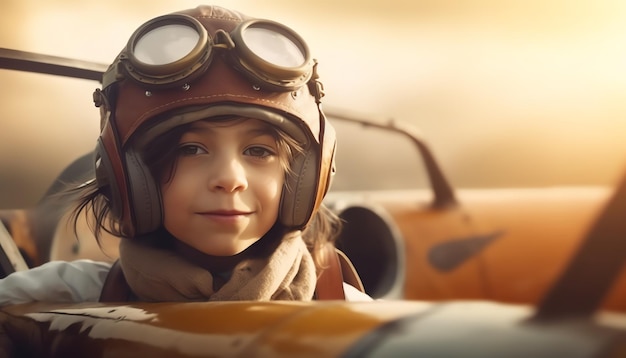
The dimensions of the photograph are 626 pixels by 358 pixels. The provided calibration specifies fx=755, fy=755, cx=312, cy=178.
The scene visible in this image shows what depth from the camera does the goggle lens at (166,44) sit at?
39.7 inches

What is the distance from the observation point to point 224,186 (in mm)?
967

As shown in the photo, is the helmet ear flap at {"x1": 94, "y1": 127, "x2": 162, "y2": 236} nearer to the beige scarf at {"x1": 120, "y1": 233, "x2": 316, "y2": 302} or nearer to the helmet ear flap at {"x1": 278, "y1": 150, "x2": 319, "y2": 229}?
the beige scarf at {"x1": 120, "y1": 233, "x2": 316, "y2": 302}

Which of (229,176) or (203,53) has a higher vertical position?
(203,53)

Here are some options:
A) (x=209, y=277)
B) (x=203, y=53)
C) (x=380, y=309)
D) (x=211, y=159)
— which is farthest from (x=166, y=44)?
(x=380, y=309)

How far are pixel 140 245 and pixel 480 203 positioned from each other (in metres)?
1.27

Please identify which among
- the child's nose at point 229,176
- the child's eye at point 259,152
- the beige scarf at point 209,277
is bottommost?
the beige scarf at point 209,277

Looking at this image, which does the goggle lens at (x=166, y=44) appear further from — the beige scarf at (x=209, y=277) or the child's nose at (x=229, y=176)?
the beige scarf at (x=209, y=277)

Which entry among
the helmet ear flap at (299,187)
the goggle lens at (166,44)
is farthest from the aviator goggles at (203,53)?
the helmet ear flap at (299,187)

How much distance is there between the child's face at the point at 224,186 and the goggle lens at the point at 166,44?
0.11 metres

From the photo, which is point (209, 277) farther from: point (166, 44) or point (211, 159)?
point (166, 44)

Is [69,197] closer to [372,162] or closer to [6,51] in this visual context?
[6,51]

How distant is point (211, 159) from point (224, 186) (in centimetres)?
5

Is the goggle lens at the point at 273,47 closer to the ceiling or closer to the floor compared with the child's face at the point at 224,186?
closer to the ceiling

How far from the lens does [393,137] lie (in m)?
2.00
